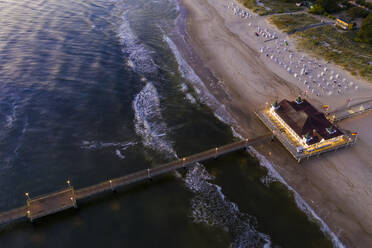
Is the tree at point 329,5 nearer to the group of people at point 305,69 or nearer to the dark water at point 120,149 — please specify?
the group of people at point 305,69

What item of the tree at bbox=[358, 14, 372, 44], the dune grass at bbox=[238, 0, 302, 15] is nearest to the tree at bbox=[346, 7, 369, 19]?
the tree at bbox=[358, 14, 372, 44]

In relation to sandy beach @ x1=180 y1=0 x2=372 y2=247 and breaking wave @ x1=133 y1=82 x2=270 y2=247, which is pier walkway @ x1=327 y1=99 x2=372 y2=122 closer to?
sandy beach @ x1=180 y1=0 x2=372 y2=247

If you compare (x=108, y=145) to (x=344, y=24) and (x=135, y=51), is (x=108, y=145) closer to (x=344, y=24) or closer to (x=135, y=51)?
(x=135, y=51)

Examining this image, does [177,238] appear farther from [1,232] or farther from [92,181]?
[1,232]

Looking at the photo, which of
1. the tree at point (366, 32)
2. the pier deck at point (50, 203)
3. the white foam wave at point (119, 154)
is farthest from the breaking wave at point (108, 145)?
the tree at point (366, 32)

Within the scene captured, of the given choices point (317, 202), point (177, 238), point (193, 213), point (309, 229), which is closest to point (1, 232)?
point (177, 238)
